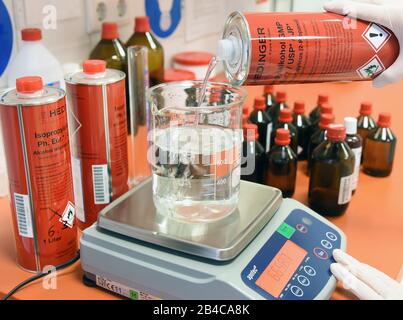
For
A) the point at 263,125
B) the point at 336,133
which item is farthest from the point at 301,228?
the point at 263,125

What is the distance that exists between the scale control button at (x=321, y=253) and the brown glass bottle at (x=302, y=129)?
57 centimetres

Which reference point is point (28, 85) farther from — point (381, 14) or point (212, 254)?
point (381, 14)

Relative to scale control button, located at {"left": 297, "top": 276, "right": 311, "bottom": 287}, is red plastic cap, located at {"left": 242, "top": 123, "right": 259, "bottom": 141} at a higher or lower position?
higher

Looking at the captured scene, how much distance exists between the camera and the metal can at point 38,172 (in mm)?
900

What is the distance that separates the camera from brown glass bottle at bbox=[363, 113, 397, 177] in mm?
1410

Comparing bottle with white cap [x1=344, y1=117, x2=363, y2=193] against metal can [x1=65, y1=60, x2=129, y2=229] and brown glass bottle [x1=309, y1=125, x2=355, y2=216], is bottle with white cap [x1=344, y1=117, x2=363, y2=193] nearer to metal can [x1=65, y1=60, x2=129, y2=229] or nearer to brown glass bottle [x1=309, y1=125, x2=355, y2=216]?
brown glass bottle [x1=309, y1=125, x2=355, y2=216]

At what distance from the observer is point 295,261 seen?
3.07 feet

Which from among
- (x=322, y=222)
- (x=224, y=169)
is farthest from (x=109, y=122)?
(x=322, y=222)

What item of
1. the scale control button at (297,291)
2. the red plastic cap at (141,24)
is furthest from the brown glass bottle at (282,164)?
the red plastic cap at (141,24)

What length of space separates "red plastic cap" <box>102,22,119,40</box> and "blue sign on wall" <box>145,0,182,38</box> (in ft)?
1.09

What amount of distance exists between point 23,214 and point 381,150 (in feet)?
3.12


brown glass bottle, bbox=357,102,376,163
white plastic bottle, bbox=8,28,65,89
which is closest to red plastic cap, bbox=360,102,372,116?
brown glass bottle, bbox=357,102,376,163
